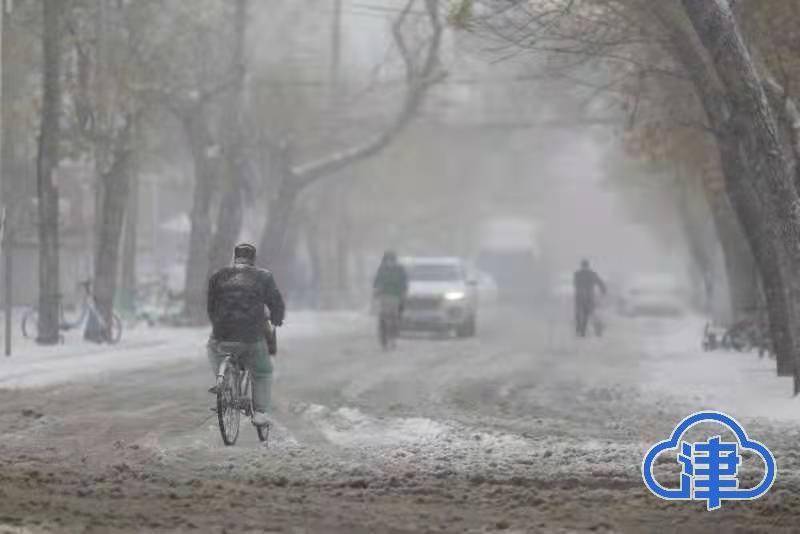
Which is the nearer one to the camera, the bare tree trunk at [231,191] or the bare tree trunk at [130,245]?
the bare tree trunk at [231,191]

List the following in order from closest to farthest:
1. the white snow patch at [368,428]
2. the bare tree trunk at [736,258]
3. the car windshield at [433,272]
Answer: the white snow patch at [368,428] → the bare tree trunk at [736,258] → the car windshield at [433,272]

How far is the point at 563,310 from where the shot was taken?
5694 centimetres

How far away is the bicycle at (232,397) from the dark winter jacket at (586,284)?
21.5 metres

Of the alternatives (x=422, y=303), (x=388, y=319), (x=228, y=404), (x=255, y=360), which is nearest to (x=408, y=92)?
(x=422, y=303)

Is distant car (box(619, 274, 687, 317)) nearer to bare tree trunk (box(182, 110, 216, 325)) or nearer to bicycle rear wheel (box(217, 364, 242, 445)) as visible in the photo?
bare tree trunk (box(182, 110, 216, 325))

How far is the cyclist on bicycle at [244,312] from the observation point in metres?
12.9

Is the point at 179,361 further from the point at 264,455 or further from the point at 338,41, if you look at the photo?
the point at 338,41

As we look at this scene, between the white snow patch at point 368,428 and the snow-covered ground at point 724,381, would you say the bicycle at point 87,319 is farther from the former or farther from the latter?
the white snow patch at point 368,428

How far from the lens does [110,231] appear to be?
29.7 meters

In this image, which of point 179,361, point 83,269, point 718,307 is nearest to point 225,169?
point 179,361

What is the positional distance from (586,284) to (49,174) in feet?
43.2

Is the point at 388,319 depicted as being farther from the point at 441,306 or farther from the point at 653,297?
the point at 653,297

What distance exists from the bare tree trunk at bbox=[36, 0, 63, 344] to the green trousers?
1410 centimetres

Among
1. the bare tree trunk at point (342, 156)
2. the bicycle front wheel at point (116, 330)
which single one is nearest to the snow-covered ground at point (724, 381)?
the bare tree trunk at point (342, 156)
